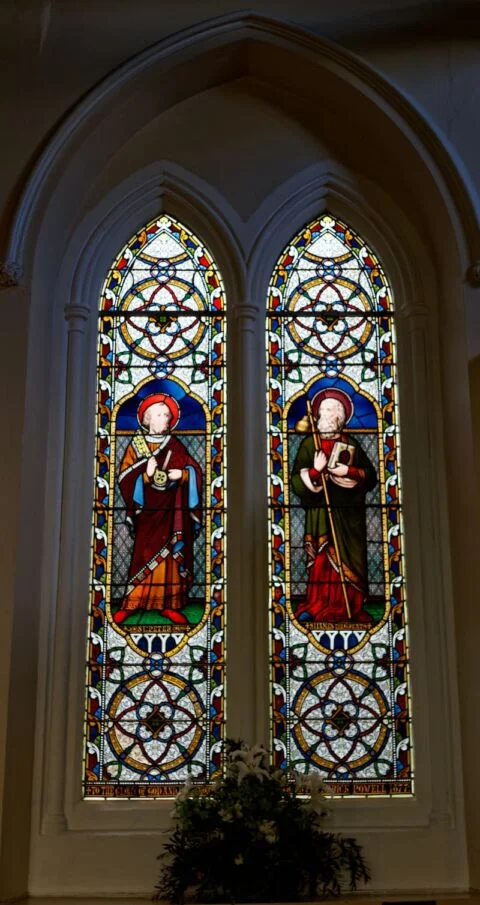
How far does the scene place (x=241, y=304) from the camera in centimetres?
713

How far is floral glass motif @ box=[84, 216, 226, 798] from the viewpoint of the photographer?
643 centimetres

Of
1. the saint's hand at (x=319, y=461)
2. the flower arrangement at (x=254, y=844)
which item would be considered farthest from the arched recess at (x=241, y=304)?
the saint's hand at (x=319, y=461)

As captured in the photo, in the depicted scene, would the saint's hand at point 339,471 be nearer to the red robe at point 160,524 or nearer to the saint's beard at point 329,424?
the saint's beard at point 329,424

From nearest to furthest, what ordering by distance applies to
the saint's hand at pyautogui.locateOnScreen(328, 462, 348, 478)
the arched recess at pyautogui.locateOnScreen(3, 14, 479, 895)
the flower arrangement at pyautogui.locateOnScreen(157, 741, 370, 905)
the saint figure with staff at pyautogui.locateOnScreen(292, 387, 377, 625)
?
the flower arrangement at pyautogui.locateOnScreen(157, 741, 370, 905) → the arched recess at pyautogui.locateOnScreen(3, 14, 479, 895) → the saint figure with staff at pyautogui.locateOnScreen(292, 387, 377, 625) → the saint's hand at pyautogui.locateOnScreen(328, 462, 348, 478)

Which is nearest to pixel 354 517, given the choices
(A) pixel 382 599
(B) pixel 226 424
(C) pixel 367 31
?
(A) pixel 382 599

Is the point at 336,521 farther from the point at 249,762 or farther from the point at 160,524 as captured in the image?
the point at 249,762

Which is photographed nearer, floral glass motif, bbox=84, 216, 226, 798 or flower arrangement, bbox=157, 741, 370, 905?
flower arrangement, bbox=157, 741, 370, 905

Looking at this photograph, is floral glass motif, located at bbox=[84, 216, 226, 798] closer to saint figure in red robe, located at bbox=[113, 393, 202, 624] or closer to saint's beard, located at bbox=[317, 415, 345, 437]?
saint figure in red robe, located at bbox=[113, 393, 202, 624]

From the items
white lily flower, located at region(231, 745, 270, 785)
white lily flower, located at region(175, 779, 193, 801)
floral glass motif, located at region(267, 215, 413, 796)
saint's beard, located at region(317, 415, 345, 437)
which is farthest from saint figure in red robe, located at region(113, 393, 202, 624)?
white lily flower, located at region(175, 779, 193, 801)

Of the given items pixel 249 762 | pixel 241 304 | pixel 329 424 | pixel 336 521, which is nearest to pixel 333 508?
pixel 336 521

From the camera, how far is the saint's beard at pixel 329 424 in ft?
A: 23.0

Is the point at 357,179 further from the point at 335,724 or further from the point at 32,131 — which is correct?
the point at 335,724

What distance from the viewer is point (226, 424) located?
22.9 feet

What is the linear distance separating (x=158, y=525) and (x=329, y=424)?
3.81 feet
